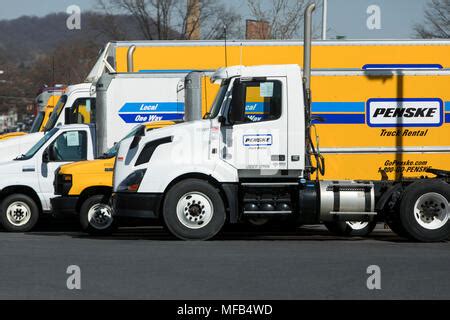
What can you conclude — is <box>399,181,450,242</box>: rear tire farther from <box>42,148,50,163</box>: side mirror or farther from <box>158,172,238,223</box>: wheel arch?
<box>42,148,50,163</box>: side mirror

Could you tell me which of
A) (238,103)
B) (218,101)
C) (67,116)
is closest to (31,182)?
(67,116)

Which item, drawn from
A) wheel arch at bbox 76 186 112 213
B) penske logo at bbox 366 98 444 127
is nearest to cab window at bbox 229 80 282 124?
penske logo at bbox 366 98 444 127

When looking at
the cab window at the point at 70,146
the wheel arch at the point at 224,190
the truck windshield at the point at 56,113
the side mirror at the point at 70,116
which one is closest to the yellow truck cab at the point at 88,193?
the cab window at the point at 70,146

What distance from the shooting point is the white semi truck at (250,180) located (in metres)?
14.2

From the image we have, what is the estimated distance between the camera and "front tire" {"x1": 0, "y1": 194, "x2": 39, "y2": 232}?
1706cm

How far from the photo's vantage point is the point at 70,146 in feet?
58.1

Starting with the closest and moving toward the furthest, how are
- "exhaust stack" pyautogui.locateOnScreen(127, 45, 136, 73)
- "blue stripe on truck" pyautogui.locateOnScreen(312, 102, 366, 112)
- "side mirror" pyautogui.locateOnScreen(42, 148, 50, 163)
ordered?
"blue stripe on truck" pyautogui.locateOnScreen(312, 102, 366, 112), "side mirror" pyautogui.locateOnScreen(42, 148, 50, 163), "exhaust stack" pyautogui.locateOnScreen(127, 45, 136, 73)

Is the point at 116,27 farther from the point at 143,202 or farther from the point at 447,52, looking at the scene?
the point at 143,202

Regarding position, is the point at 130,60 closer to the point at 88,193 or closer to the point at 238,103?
the point at 88,193

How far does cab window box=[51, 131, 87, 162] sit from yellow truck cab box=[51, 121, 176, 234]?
4.36 ft

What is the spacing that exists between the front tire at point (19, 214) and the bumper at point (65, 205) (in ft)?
3.33

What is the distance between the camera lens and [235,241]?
48.2ft
